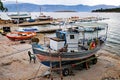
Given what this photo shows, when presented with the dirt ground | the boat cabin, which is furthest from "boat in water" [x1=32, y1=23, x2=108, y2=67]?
the dirt ground

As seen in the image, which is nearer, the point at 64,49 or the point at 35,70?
the point at 64,49

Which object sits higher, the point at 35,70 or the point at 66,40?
the point at 66,40

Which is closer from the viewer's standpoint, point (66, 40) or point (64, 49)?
point (64, 49)

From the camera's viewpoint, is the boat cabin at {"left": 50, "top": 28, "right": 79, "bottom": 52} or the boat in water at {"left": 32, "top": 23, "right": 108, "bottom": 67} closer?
the boat in water at {"left": 32, "top": 23, "right": 108, "bottom": 67}

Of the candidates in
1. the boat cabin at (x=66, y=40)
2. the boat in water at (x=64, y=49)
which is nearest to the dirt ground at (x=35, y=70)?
the boat in water at (x=64, y=49)

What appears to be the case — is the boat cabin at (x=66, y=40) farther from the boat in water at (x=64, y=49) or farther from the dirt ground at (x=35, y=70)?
the dirt ground at (x=35, y=70)

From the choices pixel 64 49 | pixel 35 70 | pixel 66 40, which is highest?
pixel 66 40

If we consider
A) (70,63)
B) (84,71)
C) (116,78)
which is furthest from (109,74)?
(70,63)

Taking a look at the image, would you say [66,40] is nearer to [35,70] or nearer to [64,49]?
[64,49]

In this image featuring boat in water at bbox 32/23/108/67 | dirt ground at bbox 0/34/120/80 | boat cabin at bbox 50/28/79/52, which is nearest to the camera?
boat in water at bbox 32/23/108/67

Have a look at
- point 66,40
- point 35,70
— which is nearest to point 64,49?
point 66,40

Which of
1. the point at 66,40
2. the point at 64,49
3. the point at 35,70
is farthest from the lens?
the point at 66,40

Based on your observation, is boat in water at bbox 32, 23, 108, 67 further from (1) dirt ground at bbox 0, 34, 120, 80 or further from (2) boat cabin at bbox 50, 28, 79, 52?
(1) dirt ground at bbox 0, 34, 120, 80

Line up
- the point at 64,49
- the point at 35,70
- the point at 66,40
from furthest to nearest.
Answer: the point at 66,40 → the point at 35,70 → the point at 64,49
